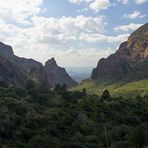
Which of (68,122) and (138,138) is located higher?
(68,122)

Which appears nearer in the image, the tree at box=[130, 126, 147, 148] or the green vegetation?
the tree at box=[130, 126, 147, 148]

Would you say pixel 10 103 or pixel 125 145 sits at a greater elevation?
pixel 10 103

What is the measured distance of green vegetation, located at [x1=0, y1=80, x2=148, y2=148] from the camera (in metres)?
55.2

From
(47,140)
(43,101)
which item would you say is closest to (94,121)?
(43,101)

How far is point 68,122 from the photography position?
256ft

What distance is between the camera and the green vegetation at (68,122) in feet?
181

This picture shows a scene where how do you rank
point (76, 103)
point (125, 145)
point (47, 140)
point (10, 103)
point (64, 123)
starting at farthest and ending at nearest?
1. point (76, 103)
2. point (10, 103)
3. point (64, 123)
4. point (125, 145)
5. point (47, 140)

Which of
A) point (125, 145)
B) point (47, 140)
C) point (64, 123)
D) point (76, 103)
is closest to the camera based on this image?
point (47, 140)

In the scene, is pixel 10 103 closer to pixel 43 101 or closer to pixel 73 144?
pixel 43 101

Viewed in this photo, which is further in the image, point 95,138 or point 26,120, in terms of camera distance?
point 26,120

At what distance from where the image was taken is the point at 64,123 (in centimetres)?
7556

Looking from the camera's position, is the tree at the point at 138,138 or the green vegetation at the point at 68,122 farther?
the green vegetation at the point at 68,122

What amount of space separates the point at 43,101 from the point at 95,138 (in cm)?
3736

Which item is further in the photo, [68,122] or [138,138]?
[68,122]
